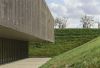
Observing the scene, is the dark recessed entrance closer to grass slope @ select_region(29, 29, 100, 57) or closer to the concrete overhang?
the concrete overhang

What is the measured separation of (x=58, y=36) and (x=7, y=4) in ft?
141

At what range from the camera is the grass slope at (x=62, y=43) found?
46.3 m

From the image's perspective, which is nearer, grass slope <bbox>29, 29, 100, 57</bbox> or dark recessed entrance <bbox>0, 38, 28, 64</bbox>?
dark recessed entrance <bbox>0, 38, 28, 64</bbox>

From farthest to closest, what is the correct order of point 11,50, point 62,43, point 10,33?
point 62,43
point 11,50
point 10,33

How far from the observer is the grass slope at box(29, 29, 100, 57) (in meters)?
46.3

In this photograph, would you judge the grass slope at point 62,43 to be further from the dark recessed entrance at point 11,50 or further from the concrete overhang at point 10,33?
the concrete overhang at point 10,33

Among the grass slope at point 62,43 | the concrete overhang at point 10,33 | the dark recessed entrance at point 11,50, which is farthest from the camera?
the grass slope at point 62,43

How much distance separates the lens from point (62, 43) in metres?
51.0

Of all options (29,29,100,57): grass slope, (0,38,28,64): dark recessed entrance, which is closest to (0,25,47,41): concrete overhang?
(0,38,28,64): dark recessed entrance

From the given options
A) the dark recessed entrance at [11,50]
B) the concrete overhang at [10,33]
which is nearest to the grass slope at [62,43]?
the dark recessed entrance at [11,50]

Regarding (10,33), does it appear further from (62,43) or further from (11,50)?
(62,43)

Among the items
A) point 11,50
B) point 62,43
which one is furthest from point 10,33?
point 62,43

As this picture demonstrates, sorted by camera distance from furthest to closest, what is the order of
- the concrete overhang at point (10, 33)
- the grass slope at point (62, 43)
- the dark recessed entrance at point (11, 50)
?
1. the grass slope at point (62, 43)
2. the dark recessed entrance at point (11, 50)
3. the concrete overhang at point (10, 33)

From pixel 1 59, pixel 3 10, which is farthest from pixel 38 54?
pixel 3 10
